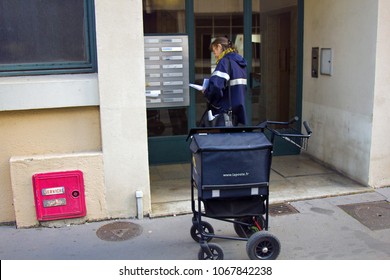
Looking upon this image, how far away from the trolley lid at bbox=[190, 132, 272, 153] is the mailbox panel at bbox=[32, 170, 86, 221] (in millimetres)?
1686

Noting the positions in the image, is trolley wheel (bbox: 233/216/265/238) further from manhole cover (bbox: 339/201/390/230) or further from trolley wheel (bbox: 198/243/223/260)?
manhole cover (bbox: 339/201/390/230)

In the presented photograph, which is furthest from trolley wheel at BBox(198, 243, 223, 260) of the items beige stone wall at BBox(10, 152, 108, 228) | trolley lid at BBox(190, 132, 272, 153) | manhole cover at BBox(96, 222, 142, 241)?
beige stone wall at BBox(10, 152, 108, 228)

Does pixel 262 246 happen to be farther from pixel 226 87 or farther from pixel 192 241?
pixel 226 87

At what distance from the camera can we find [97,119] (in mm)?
5367

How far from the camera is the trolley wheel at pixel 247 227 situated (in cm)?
451

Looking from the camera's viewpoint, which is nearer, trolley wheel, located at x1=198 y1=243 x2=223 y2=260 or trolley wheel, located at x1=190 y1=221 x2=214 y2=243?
trolley wheel, located at x1=198 y1=243 x2=223 y2=260

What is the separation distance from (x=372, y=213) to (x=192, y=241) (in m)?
2.21

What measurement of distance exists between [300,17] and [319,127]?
1758mm

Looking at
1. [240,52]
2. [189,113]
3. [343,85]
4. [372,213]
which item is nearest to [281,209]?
[372,213]

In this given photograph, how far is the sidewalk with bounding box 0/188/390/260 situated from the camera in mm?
4641

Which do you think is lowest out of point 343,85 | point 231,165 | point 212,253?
point 212,253

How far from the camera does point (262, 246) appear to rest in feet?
14.0

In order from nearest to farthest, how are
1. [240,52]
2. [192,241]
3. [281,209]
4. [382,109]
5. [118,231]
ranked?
[192,241] → [118,231] → [281,209] → [382,109] → [240,52]

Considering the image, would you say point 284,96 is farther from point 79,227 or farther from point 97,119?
point 79,227
